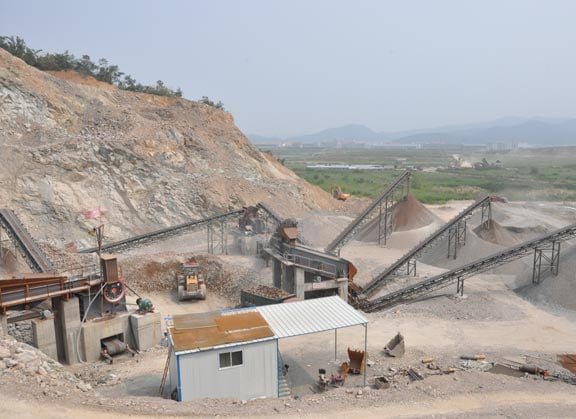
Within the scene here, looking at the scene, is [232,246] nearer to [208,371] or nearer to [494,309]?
[494,309]

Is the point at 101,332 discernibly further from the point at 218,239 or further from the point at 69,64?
the point at 69,64

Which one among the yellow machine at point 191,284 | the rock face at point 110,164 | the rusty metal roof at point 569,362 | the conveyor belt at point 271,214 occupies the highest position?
the rock face at point 110,164

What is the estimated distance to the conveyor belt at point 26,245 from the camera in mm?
20705

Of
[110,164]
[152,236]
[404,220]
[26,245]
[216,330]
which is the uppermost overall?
[110,164]

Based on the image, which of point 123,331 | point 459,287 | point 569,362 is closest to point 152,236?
point 123,331

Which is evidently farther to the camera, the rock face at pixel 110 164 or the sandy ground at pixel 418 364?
the rock face at pixel 110 164

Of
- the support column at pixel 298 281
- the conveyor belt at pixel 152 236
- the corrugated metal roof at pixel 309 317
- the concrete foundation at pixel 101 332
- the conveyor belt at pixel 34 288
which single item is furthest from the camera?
the conveyor belt at pixel 152 236

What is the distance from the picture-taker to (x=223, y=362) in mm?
12594

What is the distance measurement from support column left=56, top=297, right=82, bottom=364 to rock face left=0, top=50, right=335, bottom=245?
1536cm

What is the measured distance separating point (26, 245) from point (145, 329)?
7983 millimetres

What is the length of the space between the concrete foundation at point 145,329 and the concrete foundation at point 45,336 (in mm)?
2933

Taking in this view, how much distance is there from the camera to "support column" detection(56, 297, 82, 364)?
692 inches

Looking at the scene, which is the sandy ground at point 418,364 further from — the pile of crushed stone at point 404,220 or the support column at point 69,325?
the pile of crushed stone at point 404,220

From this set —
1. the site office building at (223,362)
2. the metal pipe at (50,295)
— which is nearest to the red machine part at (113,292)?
the metal pipe at (50,295)
